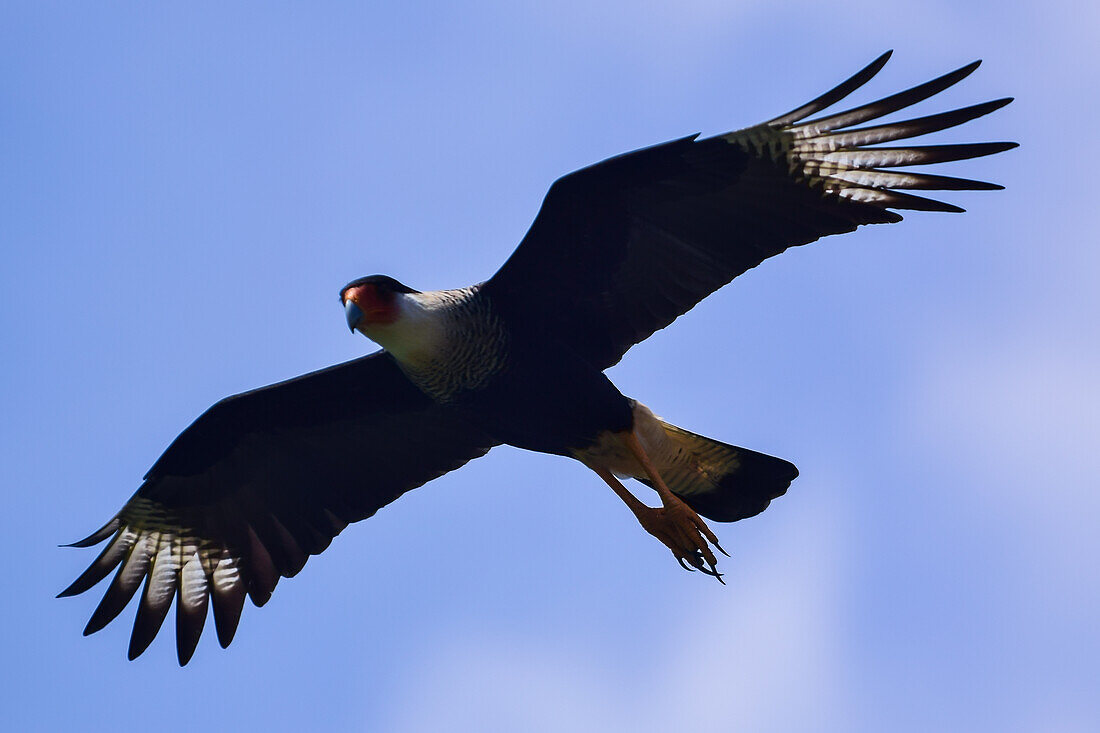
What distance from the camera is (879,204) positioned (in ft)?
21.1

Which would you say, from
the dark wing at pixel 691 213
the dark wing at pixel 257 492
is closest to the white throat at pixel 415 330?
the dark wing at pixel 691 213

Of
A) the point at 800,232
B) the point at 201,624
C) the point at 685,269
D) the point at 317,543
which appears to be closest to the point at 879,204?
the point at 800,232

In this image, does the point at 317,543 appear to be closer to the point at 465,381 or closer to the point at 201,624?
the point at 201,624

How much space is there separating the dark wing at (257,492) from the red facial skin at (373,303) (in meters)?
0.78

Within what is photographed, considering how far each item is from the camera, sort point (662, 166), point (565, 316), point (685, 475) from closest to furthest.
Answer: point (662, 166), point (565, 316), point (685, 475)

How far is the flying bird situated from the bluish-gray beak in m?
0.02

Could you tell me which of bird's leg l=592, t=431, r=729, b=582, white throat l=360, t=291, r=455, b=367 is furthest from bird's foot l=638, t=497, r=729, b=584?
white throat l=360, t=291, r=455, b=367

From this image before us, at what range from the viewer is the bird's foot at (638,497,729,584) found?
684 cm

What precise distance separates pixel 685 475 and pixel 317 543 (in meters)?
1.91

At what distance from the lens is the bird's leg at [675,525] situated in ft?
22.4

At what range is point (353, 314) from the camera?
6348 millimetres

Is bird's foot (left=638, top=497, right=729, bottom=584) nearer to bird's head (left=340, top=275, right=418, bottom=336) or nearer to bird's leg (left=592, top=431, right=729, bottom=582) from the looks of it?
bird's leg (left=592, top=431, right=729, bottom=582)

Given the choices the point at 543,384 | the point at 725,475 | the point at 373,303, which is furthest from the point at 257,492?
the point at 725,475

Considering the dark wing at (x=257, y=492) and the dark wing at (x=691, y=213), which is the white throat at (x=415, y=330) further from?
the dark wing at (x=257, y=492)
